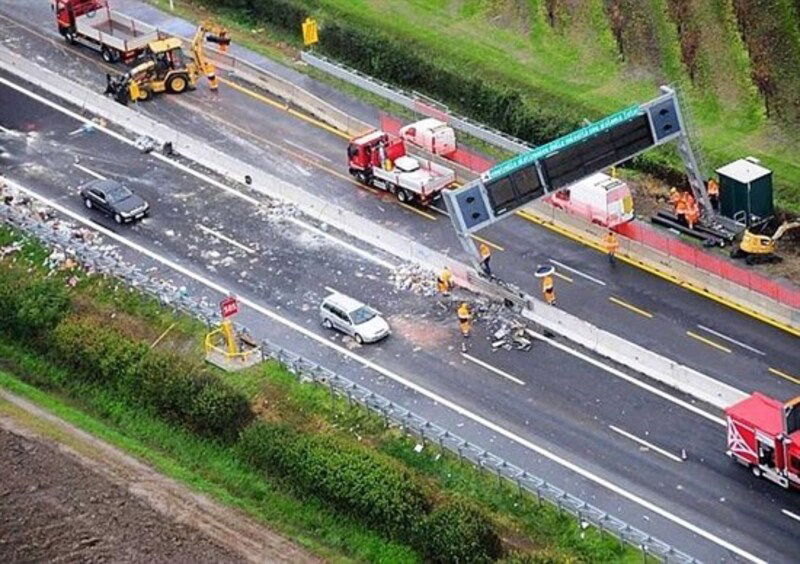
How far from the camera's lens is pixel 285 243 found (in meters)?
73.6

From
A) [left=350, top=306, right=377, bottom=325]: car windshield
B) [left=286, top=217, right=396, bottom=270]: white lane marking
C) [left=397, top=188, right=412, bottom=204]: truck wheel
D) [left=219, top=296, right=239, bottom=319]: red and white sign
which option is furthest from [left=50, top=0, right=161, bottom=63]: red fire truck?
[left=350, top=306, right=377, bottom=325]: car windshield

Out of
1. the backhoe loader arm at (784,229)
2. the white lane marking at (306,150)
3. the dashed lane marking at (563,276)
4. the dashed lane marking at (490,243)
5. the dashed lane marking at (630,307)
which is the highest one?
the backhoe loader arm at (784,229)

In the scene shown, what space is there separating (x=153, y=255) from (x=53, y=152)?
1079cm

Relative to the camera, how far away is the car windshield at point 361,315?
66.5 metres

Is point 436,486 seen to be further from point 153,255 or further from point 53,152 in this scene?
point 53,152

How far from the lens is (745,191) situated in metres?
71.1

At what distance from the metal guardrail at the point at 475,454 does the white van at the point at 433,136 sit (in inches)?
607

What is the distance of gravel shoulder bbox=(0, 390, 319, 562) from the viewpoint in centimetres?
5769

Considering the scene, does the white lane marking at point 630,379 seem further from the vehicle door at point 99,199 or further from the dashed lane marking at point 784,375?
the vehicle door at point 99,199

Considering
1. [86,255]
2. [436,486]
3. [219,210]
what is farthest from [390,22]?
[436,486]

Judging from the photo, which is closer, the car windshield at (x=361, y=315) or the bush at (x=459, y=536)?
the bush at (x=459, y=536)

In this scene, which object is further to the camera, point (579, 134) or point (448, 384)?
point (579, 134)

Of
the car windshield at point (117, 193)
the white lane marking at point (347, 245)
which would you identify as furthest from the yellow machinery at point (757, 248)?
the car windshield at point (117, 193)

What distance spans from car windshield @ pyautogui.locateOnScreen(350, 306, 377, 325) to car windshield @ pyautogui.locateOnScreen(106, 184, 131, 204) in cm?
1365
